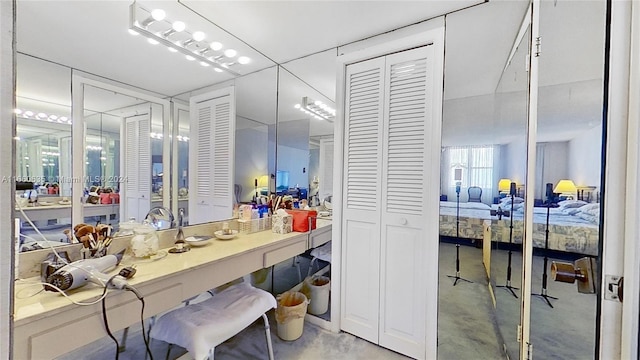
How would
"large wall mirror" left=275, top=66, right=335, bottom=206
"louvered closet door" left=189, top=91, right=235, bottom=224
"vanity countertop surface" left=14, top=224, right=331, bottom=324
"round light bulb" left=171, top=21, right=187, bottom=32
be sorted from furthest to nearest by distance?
1. "large wall mirror" left=275, top=66, right=335, bottom=206
2. "louvered closet door" left=189, top=91, right=235, bottom=224
3. "round light bulb" left=171, top=21, right=187, bottom=32
4. "vanity countertop surface" left=14, top=224, right=331, bottom=324

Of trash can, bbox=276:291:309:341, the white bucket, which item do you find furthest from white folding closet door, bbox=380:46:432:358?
trash can, bbox=276:291:309:341

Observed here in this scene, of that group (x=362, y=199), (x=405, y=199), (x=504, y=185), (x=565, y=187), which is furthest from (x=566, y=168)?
(x=504, y=185)

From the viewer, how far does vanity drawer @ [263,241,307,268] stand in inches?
72.6

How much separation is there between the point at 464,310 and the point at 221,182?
2.61 meters

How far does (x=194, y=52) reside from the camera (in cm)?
183

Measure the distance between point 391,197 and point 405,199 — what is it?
10cm

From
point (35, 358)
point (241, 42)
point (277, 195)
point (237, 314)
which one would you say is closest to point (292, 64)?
point (241, 42)

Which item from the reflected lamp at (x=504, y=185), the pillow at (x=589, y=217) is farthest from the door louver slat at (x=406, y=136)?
the reflected lamp at (x=504, y=185)

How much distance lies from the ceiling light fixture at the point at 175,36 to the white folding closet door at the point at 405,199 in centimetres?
135

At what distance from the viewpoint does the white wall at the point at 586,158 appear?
0.84 metres

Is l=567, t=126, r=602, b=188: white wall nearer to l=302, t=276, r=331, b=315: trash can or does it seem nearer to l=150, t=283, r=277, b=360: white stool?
l=150, t=283, r=277, b=360: white stool

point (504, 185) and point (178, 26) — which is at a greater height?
point (178, 26)

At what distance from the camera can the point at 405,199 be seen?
1831mm

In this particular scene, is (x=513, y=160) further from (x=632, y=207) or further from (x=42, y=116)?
(x=42, y=116)
